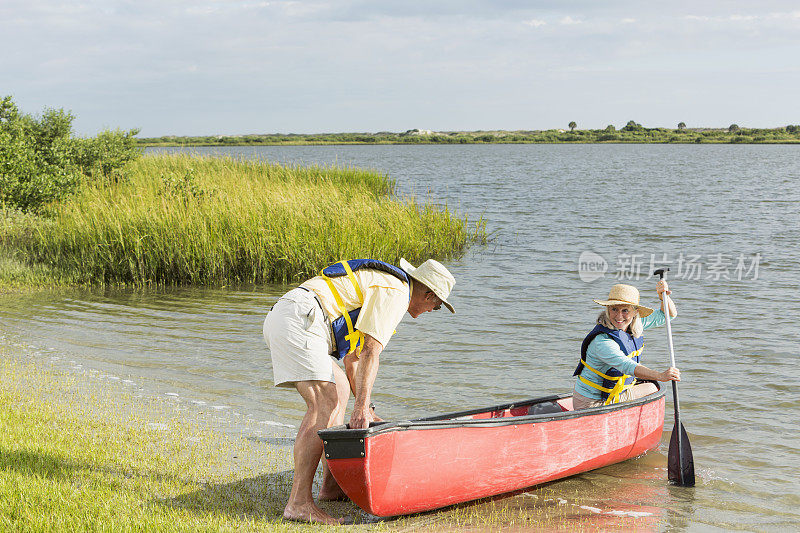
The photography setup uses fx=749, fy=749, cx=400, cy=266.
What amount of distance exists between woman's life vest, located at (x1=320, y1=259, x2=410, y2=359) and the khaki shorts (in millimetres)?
117

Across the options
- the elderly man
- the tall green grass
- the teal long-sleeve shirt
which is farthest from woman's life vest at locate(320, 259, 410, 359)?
the tall green grass

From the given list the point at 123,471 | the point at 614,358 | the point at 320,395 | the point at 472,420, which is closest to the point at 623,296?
the point at 614,358

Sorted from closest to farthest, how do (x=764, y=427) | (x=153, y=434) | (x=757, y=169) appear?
(x=153, y=434) < (x=764, y=427) < (x=757, y=169)

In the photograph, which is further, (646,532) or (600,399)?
(600,399)

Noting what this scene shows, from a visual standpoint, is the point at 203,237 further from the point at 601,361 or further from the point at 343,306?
the point at 343,306

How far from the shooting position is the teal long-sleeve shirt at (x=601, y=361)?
610 centimetres

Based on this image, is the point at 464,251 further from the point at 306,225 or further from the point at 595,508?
the point at 595,508

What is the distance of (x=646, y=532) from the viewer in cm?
515

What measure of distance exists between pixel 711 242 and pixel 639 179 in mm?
26910

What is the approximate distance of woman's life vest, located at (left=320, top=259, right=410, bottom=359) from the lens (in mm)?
4664

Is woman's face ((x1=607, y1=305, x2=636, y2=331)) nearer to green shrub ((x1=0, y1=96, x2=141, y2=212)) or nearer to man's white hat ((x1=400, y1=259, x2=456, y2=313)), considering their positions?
man's white hat ((x1=400, y1=259, x2=456, y2=313))

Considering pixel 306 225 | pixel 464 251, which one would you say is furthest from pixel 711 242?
pixel 306 225

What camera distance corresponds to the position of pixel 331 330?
4734mm

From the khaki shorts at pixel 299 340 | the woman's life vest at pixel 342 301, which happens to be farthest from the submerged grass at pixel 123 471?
the woman's life vest at pixel 342 301
